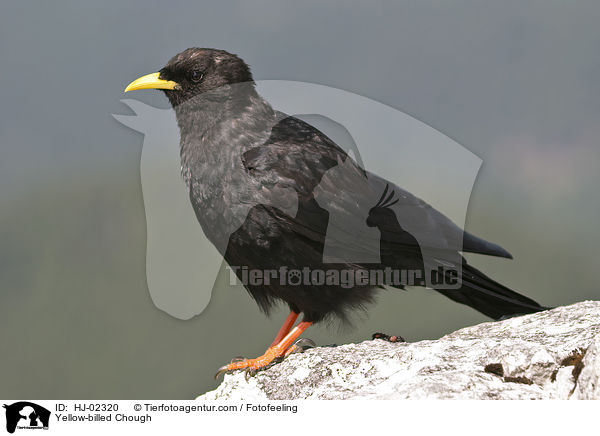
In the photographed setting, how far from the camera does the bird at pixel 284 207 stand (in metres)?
5.48

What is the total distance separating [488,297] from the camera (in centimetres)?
596

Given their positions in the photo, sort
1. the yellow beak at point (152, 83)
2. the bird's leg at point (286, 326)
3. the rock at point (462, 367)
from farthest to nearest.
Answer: the yellow beak at point (152, 83) → the bird's leg at point (286, 326) → the rock at point (462, 367)

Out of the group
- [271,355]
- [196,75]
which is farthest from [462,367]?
[196,75]

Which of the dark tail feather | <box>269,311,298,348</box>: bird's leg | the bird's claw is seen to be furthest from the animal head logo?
the dark tail feather

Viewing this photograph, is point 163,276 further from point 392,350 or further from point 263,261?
point 392,350

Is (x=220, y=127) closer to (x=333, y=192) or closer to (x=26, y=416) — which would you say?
(x=333, y=192)

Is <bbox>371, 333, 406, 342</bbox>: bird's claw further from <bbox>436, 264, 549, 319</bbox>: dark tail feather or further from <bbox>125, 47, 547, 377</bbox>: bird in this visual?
<bbox>436, 264, 549, 319</bbox>: dark tail feather

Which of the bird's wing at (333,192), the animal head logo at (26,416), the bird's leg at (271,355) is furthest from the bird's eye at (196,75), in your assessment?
the animal head logo at (26,416)

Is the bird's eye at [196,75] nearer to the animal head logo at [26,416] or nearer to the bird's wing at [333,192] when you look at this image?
the bird's wing at [333,192]

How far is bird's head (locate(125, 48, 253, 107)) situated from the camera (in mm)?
6176

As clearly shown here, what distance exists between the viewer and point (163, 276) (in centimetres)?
659

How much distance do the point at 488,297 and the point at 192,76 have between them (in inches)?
144

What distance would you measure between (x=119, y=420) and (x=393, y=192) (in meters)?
3.34

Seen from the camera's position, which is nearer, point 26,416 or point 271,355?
point 26,416
